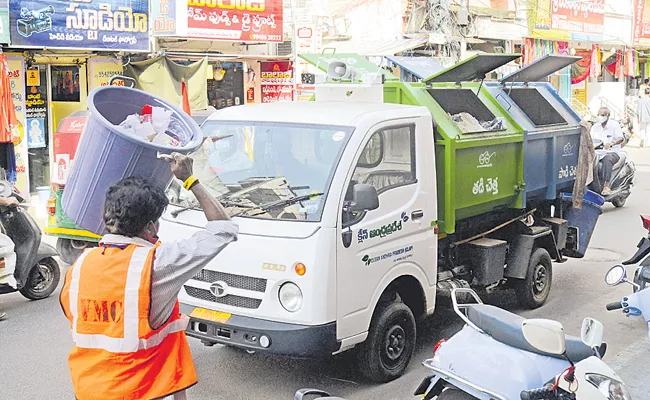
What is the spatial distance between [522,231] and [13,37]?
8574mm

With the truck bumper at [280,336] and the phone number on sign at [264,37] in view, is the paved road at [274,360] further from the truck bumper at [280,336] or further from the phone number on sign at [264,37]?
the phone number on sign at [264,37]

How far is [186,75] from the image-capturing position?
596 inches

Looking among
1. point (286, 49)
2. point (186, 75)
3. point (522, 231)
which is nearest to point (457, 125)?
point (522, 231)

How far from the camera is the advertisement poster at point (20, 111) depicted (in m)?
13.4

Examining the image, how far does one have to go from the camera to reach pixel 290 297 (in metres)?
5.24

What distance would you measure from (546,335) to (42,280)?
20.7 feet

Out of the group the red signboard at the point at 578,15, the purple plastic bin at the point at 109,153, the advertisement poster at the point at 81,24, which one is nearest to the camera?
the purple plastic bin at the point at 109,153

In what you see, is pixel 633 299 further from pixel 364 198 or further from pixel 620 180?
pixel 620 180

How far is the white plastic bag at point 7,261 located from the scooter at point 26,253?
91mm

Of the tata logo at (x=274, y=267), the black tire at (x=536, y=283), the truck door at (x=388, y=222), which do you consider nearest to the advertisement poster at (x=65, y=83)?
the black tire at (x=536, y=283)

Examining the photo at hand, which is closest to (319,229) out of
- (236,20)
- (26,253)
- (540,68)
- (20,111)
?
(26,253)

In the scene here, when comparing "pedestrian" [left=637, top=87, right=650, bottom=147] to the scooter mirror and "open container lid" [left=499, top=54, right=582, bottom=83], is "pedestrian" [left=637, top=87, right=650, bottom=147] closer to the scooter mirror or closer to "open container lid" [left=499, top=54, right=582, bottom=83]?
"open container lid" [left=499, top=54, right=582, bottom=83]

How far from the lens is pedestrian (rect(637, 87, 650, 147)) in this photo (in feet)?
82.3

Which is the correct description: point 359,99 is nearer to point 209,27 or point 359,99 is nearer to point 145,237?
point 145,237
